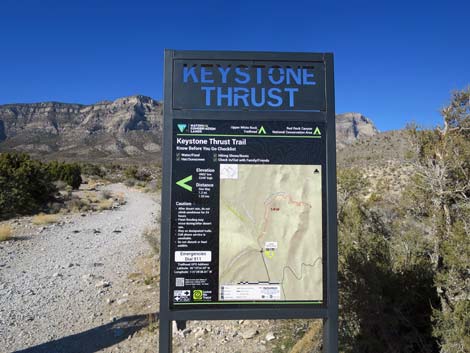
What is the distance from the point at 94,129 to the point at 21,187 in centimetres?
10703

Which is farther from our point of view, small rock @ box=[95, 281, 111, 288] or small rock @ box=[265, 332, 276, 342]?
small rock @ box=[95, 281, 111, 288]

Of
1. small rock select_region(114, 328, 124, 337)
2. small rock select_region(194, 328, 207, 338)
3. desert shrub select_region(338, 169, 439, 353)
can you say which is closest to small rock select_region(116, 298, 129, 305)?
small rock select_region(114, 328, 124, 337)

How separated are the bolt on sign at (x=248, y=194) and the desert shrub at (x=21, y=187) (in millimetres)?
13890

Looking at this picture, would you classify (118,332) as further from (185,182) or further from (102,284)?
(185,182)

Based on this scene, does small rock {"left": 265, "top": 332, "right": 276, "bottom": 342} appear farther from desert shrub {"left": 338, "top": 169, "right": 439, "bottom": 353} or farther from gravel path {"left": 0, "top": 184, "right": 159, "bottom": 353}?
gravel path {"left": 0, "top": 184, "right": 159, "bottom": 353}

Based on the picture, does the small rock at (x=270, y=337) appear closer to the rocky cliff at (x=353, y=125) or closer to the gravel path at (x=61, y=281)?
the gravel path at (x=61, y=281)

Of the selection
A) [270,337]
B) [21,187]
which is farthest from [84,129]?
[270,337]

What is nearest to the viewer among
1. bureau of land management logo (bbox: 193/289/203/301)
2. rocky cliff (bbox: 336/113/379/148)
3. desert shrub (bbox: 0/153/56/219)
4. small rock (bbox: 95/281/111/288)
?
bureau of land management logo (bbox: 193/289/203/301)

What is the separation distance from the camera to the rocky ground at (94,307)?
441 cm

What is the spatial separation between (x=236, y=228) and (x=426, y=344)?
2243 mm

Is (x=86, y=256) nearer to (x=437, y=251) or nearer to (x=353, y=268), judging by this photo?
(x=353, y=268)

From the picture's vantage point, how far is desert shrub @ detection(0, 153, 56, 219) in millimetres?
14347

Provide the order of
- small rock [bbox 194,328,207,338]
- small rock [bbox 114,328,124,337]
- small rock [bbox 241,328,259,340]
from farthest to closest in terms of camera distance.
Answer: small rock [bbox 114,328,124,337], small rock [bbox 194,328,207,338], small rock [bbox 241,328,259,340]

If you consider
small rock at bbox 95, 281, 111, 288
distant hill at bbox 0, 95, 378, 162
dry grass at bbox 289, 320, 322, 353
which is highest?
distant hill at bbox 0, 95, 378, 162
